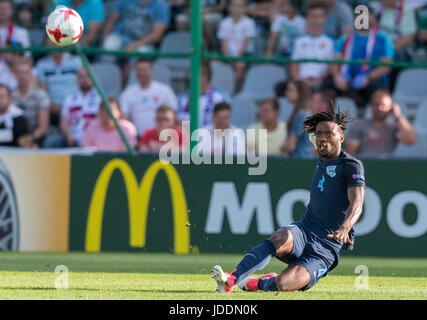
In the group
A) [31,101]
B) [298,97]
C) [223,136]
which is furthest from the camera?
[31,101]

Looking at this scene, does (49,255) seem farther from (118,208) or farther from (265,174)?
(265,174)

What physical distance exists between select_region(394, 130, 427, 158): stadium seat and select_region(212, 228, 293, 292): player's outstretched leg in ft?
15.9

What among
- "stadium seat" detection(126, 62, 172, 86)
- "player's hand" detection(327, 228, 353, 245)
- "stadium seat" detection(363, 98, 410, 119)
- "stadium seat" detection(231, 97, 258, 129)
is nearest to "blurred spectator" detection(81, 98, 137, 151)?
"stadium seat" detection(126, 62, 172, 86)

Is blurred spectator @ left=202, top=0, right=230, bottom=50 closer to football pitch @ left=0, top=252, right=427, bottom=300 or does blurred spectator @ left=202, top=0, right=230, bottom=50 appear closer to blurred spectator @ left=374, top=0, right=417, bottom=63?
blurred spectator @ left=374, top=0, right=417, bottom=63

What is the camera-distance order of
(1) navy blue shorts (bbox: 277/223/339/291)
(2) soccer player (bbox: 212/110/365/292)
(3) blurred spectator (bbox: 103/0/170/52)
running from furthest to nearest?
(3) blurred spectator (bbox: 103/0/170/52)
(1) navy blue shorts (bbox: 277/223/339/291)
(2) soccer player (bbox: 212/110/365/292)

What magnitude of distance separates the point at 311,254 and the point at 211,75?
6.53 metres

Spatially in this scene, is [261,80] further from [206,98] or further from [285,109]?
[206,98]

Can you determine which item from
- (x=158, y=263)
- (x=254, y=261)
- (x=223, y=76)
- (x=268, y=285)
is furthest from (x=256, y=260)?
(x=223, y=76)

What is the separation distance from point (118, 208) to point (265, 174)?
179cm

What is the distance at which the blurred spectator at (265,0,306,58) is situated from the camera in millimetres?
13555

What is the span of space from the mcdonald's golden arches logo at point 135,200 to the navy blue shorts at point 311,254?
3697 millimetres

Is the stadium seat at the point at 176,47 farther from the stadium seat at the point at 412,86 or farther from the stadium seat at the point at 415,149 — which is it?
the stadium seat at the point at 415,149

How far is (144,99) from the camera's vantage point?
1302cm
